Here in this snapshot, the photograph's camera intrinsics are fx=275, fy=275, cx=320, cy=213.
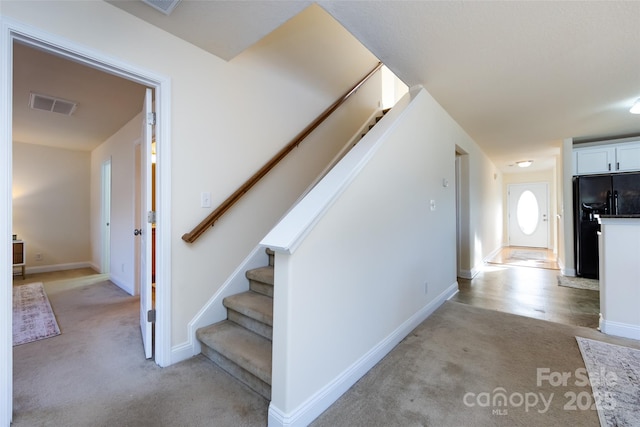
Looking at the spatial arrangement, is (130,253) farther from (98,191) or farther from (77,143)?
(77,143)

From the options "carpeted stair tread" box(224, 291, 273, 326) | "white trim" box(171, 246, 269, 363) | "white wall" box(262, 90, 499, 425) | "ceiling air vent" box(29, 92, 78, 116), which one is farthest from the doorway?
"ceiling air vent" box(29, 92, 78, 116)

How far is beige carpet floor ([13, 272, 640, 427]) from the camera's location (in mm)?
1437

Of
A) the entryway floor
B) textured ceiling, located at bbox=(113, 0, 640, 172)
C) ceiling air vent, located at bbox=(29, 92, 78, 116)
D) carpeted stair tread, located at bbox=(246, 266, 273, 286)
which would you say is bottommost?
the entryway floor

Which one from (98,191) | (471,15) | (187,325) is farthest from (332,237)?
(98,191)

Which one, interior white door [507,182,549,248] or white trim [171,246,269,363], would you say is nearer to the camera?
white trim [171,246,269,363]

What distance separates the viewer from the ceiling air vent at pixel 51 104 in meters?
3.09

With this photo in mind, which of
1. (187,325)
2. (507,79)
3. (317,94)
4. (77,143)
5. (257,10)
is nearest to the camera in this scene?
(257,10)

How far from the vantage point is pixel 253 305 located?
6.82 feet

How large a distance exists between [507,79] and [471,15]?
3.67 feet

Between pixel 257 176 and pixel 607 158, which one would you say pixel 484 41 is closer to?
pixel 257 176

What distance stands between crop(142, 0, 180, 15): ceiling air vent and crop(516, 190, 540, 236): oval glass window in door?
371 inches

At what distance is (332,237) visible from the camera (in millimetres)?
1528

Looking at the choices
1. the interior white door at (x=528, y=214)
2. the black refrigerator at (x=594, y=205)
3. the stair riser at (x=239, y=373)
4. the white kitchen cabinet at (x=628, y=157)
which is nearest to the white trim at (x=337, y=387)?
the stair riser at (x=239, y=373)

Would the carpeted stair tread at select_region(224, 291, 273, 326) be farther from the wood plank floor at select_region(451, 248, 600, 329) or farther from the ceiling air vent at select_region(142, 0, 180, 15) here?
the wood plank floor at select_region(451, 248, 600, 329)
